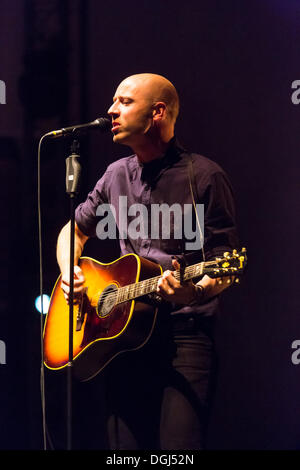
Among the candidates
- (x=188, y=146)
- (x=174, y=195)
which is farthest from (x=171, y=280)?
(x=188, y=146)

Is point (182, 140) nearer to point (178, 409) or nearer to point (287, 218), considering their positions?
point (287, 218)

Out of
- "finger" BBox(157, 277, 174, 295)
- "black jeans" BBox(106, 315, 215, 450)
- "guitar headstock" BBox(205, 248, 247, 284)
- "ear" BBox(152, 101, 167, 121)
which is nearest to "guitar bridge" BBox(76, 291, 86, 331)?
"black jeans" BBox(106, 315, 215, 450)

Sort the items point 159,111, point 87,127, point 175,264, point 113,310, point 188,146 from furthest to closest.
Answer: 1. point 188,146
2. point 159,111
3. point 113,310
4. point 87,127
5. point 175,264

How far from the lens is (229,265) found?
2.24 m

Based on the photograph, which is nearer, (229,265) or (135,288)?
(229,265)

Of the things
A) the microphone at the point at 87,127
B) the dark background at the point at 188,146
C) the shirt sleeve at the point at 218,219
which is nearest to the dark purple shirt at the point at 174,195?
the shirt sleeve at the point at 218,219

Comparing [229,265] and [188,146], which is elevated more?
[188,146]

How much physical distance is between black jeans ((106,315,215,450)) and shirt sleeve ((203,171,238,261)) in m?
0.31

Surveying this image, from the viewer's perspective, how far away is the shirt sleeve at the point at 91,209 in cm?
290

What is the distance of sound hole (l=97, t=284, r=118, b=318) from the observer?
2547 millimetres

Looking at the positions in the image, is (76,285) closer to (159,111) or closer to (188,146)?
(159,111)

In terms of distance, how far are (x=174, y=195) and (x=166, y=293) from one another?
52 centimetres
